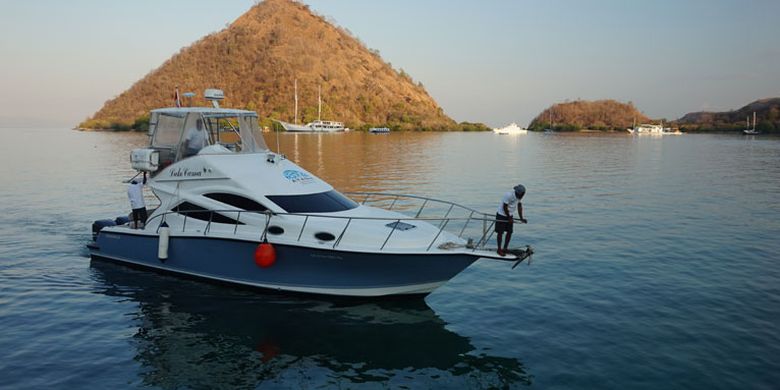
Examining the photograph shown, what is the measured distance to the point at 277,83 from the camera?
482 feet

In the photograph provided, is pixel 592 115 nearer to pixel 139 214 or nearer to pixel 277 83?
pixel 277 83

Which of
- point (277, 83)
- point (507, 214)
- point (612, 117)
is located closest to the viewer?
point (507, 214)

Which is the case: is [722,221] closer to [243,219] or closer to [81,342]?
[243,219]

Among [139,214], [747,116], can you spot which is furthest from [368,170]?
[747,116]

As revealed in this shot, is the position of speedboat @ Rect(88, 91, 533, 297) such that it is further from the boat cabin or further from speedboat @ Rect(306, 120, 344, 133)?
speedboat @ Rect(306, 120, 344, 133)

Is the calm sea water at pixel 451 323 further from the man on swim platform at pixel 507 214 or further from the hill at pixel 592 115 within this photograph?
the hill at pixel 592 115

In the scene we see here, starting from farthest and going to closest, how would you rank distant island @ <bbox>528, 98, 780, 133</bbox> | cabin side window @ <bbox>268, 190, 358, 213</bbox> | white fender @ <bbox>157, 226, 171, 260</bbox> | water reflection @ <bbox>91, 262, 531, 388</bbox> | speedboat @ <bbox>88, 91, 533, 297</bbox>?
distant island @ <bbox>528, 98, 780, 133</bbox>, white fender @ <bbox>157, 226, 171, 260</bbox>, cabin side window @ <bbox>268, 190, 358, 213</bbox>, speedboat @ <bbox>88, 91, 533, 297</bbox>, water reflection @ <bbox>91, 262, 531, 388</bbox>

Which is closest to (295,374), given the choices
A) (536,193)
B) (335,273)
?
(335,273)

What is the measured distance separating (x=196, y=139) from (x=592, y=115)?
194 meters

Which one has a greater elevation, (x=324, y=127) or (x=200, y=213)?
(x=324, y=127)

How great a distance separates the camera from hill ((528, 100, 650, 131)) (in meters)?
183

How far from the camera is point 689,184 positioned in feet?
108

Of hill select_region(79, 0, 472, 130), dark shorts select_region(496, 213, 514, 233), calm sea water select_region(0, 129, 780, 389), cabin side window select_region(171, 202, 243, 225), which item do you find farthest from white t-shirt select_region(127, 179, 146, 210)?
hill select_region(79, 0, 472, 130)

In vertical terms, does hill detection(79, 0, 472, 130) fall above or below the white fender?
above
